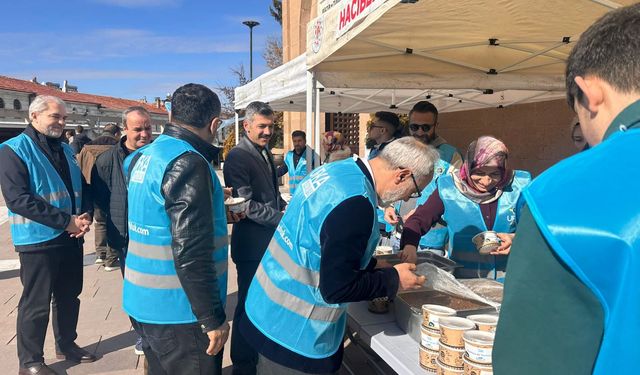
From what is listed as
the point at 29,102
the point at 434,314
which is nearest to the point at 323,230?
the point at 434,314

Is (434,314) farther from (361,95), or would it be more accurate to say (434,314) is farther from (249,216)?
(361,95)

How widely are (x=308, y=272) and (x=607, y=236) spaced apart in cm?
115

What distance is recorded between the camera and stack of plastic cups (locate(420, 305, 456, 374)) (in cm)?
150

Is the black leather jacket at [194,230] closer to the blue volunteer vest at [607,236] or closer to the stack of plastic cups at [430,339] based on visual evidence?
the stack of plastic cups at [430,339]

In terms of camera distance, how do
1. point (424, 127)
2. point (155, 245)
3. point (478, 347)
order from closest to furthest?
point (478, 347) → point (155, 245) → point (424, 127)

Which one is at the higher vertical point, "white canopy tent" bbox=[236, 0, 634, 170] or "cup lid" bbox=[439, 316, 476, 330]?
"white canopy tent" bbox=[236, 0, 634, 170]

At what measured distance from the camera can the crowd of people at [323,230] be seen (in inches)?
25.2

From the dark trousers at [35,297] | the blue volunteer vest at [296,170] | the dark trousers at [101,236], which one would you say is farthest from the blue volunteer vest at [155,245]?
the dark trousers at [101,236]

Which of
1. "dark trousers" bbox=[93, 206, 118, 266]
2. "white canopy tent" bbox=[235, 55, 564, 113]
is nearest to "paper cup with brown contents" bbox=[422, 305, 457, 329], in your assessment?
"white canopy tent" bbox=[235, 55, 564, 113]

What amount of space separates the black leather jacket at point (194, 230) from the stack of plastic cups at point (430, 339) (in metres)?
0.92

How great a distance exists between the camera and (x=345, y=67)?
14.0 ft

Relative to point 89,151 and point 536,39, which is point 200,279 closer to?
point 536,39

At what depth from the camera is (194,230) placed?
6.04 feet

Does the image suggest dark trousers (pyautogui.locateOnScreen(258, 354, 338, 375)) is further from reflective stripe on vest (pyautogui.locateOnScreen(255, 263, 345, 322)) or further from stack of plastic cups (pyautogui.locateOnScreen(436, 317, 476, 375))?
stack of plastic cups (pyautogui.locateOnScreen(436, 317, 476, 375))
